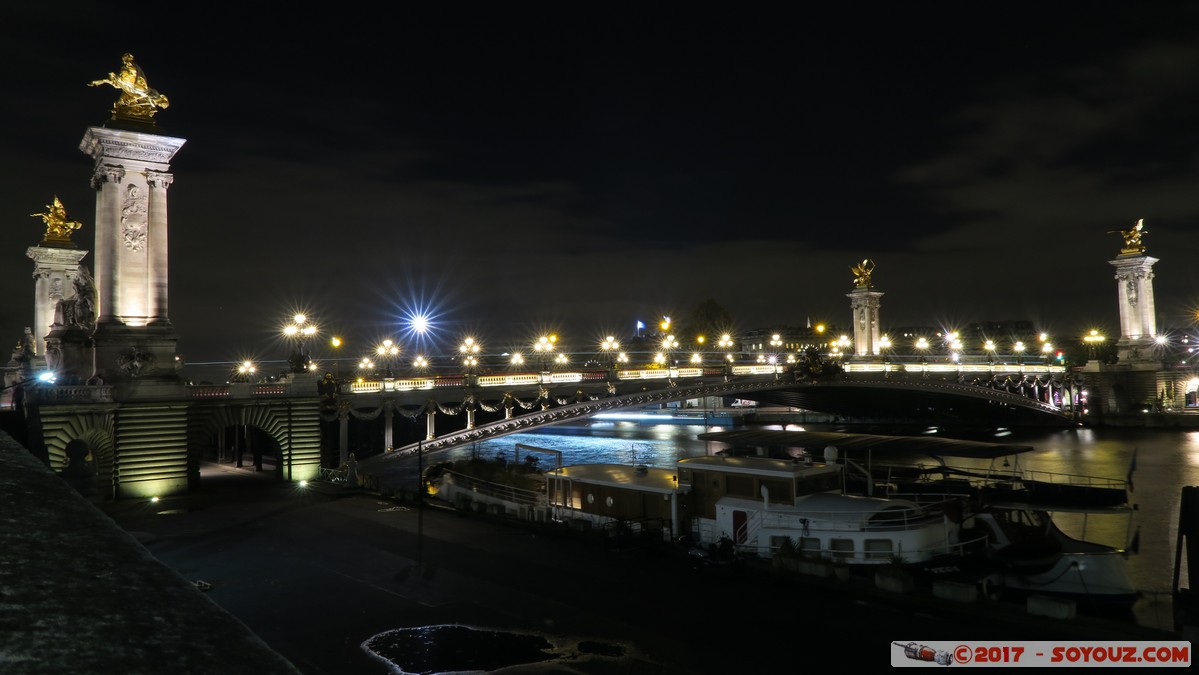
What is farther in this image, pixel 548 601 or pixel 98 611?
pixel 548 601

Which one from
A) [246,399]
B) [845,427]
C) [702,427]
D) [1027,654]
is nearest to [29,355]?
[246,399]

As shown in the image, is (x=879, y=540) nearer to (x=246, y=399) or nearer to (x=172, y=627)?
(x=172, y=627)

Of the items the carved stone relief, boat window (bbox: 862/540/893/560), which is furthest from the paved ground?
the carved stone relief

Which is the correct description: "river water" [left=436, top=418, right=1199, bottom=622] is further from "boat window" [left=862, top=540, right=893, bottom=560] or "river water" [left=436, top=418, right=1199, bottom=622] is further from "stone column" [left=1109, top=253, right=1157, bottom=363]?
"stone column" [left=1109, top=253, right=1157, bottom=363]

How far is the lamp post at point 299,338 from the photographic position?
131ft

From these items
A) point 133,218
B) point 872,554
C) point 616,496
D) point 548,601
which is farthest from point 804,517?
point 133,218

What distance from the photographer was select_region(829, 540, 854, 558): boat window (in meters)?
23.1

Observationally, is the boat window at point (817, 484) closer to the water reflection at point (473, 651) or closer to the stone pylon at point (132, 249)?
the water reflection at point (473, 651)

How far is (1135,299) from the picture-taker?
8719 centimetres

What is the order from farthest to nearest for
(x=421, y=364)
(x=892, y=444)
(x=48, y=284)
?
(x=48, y=284), (x=421, y=364), (x=892, y=444)

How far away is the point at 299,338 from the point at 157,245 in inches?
317

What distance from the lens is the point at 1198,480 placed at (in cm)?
4478

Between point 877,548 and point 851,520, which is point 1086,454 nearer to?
point 877,548

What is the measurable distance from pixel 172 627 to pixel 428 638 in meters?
14.2
